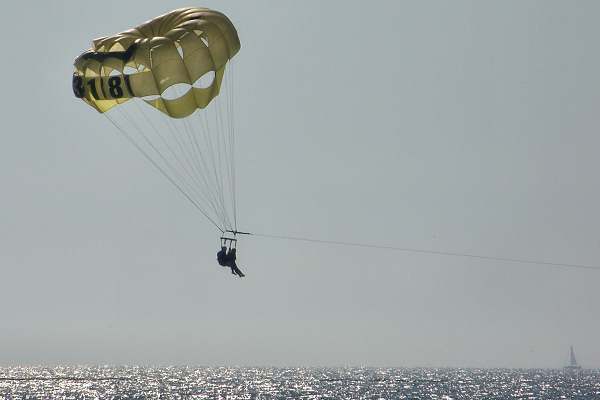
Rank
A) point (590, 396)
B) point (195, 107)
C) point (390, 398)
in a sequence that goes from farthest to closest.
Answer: point (590, 396), point (390, 398), point (195, 107)

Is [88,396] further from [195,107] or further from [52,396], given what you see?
[195,107]

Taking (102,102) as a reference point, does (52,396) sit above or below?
below

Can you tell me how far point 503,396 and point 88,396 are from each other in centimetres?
6815

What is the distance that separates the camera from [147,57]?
111 feet

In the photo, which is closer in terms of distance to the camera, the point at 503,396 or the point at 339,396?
the point at 339,396

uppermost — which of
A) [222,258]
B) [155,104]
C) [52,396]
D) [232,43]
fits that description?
[232,43]

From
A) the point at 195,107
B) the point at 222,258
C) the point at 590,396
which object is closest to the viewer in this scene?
the point at 222,258

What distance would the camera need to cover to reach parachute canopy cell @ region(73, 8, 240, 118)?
34.0 metres

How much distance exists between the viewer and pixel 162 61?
33844mm

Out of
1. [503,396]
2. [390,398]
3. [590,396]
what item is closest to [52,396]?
[390,398]

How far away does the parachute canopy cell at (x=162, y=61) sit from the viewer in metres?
34.0

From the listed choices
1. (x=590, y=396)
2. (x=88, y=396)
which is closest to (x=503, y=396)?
(x=590, y=396)

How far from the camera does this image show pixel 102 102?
35875 millimetres

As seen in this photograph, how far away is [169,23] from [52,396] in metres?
107
